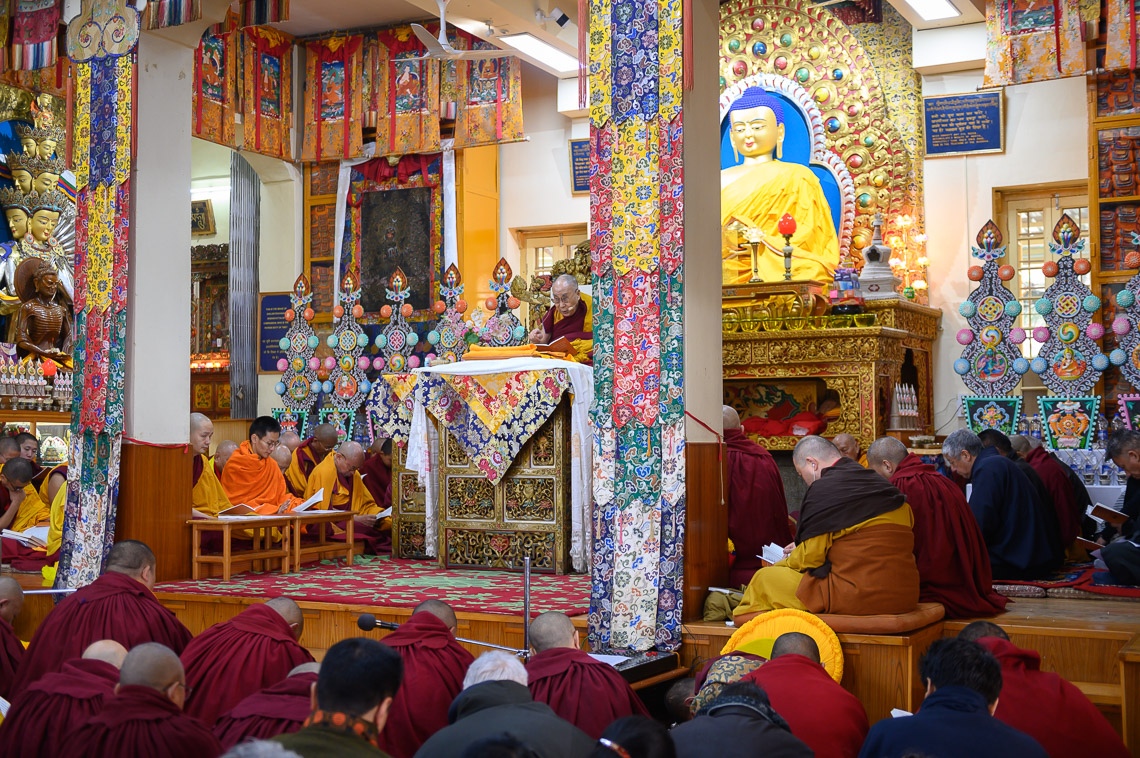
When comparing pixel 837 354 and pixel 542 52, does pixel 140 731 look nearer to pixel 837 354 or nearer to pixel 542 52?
pixel 837 354

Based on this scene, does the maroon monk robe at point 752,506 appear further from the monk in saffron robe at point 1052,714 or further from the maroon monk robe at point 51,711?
the maroon monk robe at point 51,711

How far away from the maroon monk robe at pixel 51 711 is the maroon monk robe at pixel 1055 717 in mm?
2638

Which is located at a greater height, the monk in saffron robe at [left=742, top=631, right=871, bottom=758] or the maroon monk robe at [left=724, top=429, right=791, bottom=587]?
the maroon monk robe at [left=724, top=429, right=791, bottom=587]

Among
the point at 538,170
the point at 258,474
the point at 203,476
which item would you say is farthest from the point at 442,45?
the point at 203,476

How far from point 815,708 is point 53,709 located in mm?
2216

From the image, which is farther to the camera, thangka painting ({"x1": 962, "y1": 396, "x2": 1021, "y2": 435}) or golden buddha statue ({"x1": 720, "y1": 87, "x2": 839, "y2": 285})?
golden buddha statue ({"x1": 720, "y1": 87, "x2": 839, "y2": 285})

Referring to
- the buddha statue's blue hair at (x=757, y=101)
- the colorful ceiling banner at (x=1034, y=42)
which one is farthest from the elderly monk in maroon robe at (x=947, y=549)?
the buddha statue's blue hair at (x=757, y=101)

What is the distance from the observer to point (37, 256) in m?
13.5

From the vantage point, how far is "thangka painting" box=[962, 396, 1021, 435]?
396 inches

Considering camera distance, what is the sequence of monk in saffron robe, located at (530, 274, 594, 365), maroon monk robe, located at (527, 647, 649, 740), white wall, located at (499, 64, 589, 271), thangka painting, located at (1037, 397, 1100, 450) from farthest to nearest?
white wall, located at (499, 64, 589, 271) < thangka painting, located at (1037, 397, 1100, 450) < monk in saffron robe, located at (530, 274, 594, 365) < maroon monk robe, located at (527, 647, 649, 740)

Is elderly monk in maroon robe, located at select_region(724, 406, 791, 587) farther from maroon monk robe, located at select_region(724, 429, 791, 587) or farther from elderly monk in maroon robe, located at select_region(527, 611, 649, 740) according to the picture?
elderly monk in maroon robe, located at select_region(527, 611, 649, 740)

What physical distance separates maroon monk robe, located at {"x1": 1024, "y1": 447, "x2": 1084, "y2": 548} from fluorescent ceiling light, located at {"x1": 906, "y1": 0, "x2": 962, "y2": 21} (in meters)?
4.88

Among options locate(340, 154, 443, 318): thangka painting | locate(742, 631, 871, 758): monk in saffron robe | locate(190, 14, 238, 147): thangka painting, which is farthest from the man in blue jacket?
locate(190, 14, 238, 147): thangka painting

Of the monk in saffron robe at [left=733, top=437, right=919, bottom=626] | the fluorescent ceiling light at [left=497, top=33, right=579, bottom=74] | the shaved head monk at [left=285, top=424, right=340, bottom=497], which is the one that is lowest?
the monk in saffron robe at [left=733, top=437, right=919, bottom=626]
